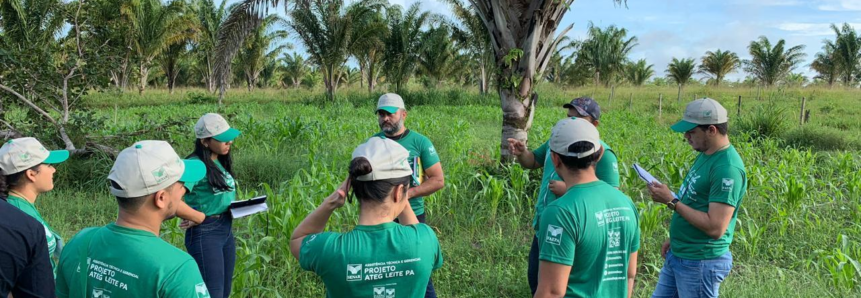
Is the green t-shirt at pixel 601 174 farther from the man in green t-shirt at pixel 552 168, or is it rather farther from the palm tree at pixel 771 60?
the palm tree at pixel 771 60

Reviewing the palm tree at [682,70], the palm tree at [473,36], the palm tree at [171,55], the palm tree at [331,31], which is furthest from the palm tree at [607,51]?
the palm tree at [171,55]

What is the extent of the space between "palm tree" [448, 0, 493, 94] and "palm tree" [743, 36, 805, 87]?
20341mm

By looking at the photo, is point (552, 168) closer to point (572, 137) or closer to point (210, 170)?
point (572, 137)

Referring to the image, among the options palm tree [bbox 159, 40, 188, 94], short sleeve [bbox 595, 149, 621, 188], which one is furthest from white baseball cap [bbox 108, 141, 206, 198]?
palm tree [bbox 159, 40, 188, 94]

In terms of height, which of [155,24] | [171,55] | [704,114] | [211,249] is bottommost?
[211,249]

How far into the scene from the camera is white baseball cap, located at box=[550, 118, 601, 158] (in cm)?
208

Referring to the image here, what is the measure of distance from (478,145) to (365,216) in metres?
8.52

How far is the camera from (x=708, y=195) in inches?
110

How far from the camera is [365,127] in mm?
11141

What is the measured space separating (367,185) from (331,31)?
2083 centimetres

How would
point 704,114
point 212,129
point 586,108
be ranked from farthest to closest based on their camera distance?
point 586,108 → point 212,129 → point 704,114

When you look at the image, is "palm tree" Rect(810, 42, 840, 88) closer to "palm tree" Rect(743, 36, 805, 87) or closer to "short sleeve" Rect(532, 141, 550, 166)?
"palm tree" Rect(743, 36, 805, 87)

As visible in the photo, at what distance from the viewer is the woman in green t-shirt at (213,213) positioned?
3.08m

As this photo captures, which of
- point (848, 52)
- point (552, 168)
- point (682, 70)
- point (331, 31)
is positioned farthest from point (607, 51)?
point (552, 168)
